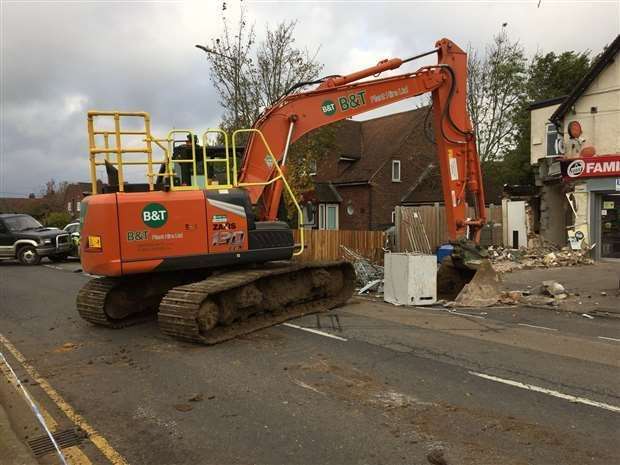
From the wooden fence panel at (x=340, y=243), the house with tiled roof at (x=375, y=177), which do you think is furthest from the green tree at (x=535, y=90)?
the wooden fence panel at (x=340, y=243)

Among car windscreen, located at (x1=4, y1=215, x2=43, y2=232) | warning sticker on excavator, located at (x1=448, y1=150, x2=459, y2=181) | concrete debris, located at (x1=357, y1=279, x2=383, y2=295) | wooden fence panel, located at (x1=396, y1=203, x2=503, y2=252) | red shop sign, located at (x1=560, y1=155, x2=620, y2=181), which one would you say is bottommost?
concrete debris, located at (x1=357, y1=279, x2=383, y2=295)

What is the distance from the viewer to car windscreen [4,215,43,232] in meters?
22.5

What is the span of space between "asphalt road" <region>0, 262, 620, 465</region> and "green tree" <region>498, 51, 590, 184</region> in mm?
24885

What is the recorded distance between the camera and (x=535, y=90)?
102ft

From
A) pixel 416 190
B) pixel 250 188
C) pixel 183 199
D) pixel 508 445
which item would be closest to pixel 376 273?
pixel 250 188

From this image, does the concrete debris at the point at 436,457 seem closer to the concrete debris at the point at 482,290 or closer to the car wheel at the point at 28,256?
the concrete debris at the point at 482,290

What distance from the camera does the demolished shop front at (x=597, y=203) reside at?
17172mm

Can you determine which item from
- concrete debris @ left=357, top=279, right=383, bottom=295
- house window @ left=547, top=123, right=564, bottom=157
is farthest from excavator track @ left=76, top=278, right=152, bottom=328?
house window @ left=547, top=123, right=564, bottom=157

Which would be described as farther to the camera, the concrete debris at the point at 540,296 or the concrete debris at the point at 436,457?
the concrete debris at the point at 540,296

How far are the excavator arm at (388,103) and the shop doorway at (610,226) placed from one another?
320 inches

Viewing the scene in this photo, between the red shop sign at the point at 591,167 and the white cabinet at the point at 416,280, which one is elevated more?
the red shop sign at the point at 591,167

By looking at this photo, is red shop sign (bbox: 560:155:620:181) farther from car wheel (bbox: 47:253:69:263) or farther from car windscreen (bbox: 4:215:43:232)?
car windscreen (bbox: 4:215:43:232)

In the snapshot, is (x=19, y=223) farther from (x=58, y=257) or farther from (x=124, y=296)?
(x=124, y=296)

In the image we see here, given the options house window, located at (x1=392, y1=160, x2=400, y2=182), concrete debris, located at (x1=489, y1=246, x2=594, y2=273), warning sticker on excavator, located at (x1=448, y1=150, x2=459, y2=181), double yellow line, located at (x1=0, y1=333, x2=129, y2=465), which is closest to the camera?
double yellow line, located at (x1=0, y1=333, x2=129, y2=465)
